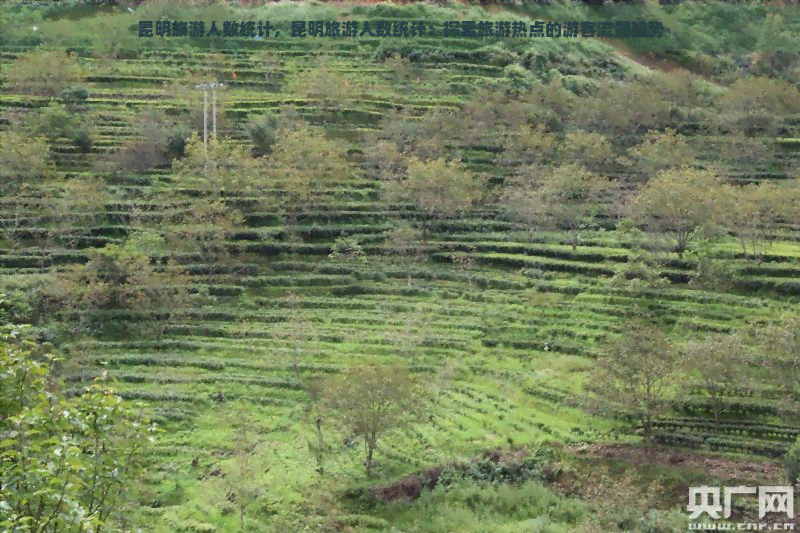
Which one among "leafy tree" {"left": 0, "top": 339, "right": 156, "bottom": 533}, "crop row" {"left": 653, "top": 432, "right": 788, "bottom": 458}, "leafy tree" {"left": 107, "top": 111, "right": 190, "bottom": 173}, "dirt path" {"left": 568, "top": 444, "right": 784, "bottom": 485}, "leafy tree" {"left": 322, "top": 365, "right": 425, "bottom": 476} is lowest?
"dirt path" {"left": 568, "top": 444, "right": 784, "bottom": 485}

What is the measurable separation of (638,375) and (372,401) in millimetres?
9508

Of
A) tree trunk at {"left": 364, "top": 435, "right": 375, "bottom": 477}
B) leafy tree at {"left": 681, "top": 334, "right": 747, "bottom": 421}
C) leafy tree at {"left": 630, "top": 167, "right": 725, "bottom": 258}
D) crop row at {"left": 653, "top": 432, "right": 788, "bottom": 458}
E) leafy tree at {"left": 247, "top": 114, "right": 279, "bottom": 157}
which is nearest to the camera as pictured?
tree trunk at {"left": 364, "top": 435, "right": 375, "bottom": 477}

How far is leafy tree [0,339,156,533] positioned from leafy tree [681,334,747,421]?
2234cm

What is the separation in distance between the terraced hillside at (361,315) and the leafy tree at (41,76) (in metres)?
1.03

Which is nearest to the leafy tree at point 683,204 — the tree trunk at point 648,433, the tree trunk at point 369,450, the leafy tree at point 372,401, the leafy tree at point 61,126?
the tree trunk at point 648,433

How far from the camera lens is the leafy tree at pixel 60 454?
9.48 m

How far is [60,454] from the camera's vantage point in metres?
9.53

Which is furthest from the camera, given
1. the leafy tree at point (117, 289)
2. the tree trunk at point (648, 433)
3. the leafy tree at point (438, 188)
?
the leafy tree at point (438, 188)

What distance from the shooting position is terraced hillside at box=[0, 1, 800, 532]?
Answer: 27.3 metres

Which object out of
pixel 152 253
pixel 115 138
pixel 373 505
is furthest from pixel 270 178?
pixel 373 505

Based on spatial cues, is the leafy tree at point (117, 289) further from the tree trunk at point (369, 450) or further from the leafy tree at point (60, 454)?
the leafy tree at point (60, 454)

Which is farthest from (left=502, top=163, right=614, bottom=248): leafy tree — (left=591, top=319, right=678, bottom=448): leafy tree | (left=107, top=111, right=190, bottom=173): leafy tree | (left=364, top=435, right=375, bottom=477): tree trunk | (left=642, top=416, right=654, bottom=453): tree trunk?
(left=107, top=111, right=190, bottom=173): leafy tree

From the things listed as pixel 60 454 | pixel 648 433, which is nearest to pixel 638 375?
pixel 648 433

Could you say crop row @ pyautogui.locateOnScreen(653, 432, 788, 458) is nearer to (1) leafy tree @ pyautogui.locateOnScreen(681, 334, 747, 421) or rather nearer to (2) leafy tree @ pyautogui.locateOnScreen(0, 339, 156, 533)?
(1) leafy tree @ pyautogui.locateOnScreen(681, 334, 747, 421)
